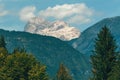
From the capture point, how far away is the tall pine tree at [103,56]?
232 ft

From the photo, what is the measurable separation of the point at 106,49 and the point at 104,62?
273 centimetres

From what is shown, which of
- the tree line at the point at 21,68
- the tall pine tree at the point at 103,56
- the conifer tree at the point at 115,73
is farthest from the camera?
the tall pine tree at the point at 103,56

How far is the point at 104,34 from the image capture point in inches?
2891

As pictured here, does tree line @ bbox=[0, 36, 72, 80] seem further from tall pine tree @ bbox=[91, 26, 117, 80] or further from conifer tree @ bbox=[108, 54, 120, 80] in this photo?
conifer tree @ bbox=[108, 54, 120, 80]

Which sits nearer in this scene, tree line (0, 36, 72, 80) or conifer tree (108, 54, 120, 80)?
tree line (0, 36, 72, 80)

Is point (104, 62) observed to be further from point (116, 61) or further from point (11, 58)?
point (11, 58)

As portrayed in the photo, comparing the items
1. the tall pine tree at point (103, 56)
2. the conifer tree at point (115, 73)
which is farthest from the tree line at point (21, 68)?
the conifer tree at point (115, 73)

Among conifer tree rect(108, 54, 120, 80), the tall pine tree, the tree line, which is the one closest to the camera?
the tree line

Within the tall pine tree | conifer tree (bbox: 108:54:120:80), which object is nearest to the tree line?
the tall pine tree

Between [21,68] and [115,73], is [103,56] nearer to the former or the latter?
[115,73]

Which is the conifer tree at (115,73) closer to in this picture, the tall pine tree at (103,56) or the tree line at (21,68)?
the tall pine tree at (103,56)

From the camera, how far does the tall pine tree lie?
2785 inches

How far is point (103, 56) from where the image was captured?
7162 cm

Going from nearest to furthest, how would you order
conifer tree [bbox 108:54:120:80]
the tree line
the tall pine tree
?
the tree line → conifer tree [bbox 108:54:120:80] → the tall pine tree
